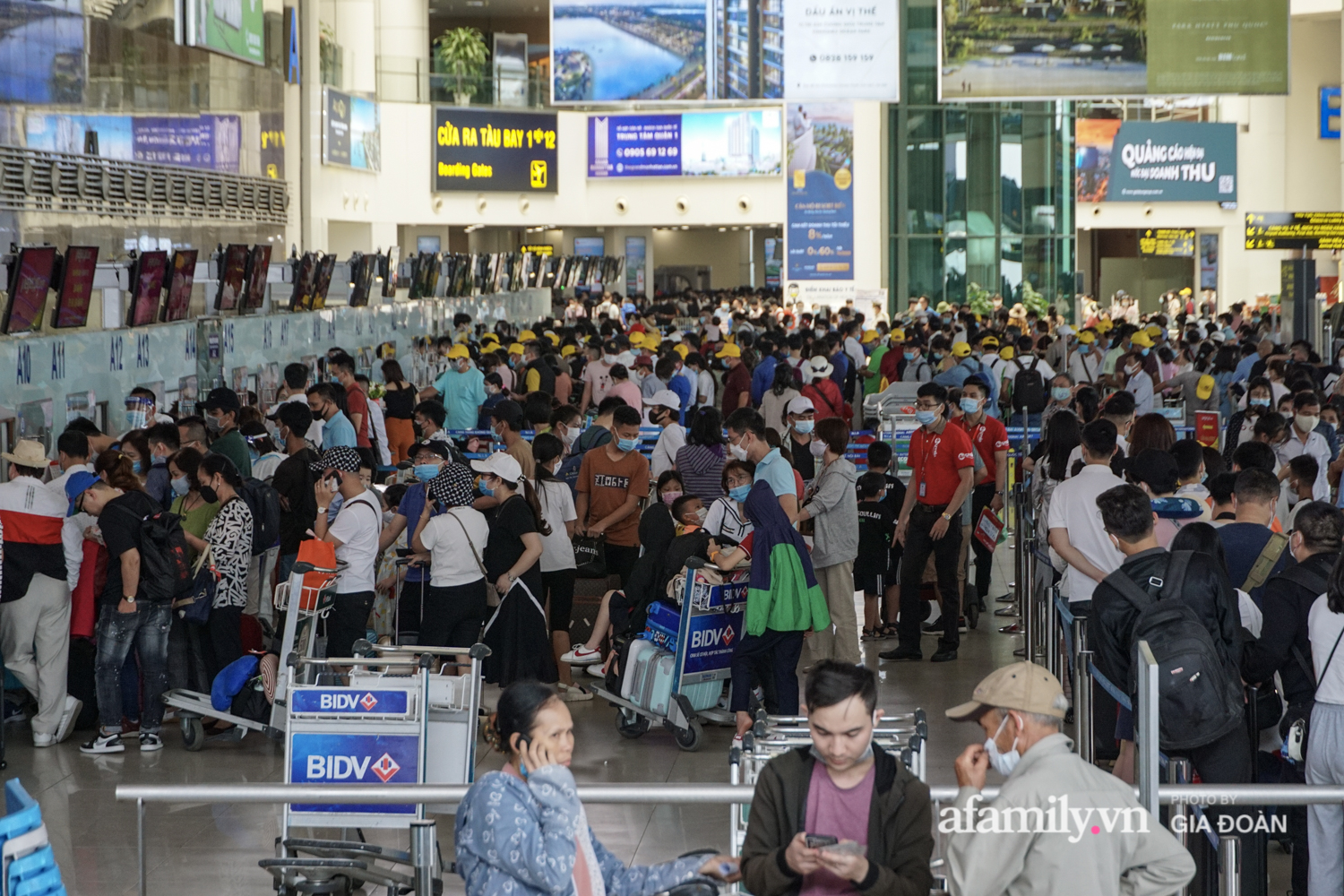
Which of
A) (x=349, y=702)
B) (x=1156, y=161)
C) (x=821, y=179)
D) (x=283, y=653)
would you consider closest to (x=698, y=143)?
(x=821, y=179)

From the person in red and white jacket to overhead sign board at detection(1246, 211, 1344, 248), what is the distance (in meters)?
22.1

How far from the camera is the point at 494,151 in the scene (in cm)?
4016

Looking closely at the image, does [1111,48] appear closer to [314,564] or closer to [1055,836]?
[314,564]

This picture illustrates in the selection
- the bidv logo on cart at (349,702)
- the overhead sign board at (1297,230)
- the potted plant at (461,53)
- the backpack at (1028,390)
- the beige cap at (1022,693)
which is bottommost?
the bidv logo on cart at (349,702)

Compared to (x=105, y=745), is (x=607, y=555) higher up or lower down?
higher up

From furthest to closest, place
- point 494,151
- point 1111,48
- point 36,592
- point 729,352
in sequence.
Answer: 1. point 494,151
2. point 1111,48
3. point 729,352
4. point 36,592

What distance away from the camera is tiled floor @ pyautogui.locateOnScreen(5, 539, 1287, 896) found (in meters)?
6.20

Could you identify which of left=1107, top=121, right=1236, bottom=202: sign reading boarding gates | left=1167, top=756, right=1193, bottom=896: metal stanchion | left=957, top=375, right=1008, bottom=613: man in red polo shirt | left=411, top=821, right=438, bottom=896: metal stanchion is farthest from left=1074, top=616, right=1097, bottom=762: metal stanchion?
left=1107, top=121, right=1236, bottom=202: sign reading boarding gates

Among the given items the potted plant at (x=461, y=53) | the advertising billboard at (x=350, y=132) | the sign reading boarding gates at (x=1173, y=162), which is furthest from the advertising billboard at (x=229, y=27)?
the sign reading boarding gates at (x=1173, y=162)

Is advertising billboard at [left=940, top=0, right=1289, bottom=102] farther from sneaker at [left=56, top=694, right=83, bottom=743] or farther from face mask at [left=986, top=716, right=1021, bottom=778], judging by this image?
face mask at [left=986, top=716, right=1021, bottom=778]

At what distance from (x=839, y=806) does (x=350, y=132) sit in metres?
32.4

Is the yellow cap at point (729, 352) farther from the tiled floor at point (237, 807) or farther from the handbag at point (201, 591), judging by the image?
the handbag at point (201, 591)

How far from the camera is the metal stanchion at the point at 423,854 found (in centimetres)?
441

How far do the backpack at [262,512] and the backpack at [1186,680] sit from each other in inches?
198
